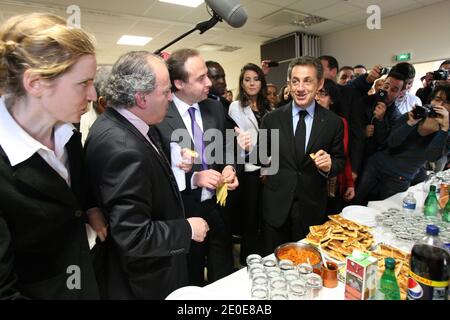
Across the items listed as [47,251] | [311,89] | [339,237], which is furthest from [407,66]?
[47,251]

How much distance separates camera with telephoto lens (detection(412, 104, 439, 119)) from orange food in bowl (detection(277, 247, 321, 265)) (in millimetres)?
1512

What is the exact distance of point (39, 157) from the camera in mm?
890

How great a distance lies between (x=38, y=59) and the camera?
2.74 ft

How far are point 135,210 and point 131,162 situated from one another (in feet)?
0.57

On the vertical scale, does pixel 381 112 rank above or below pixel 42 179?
above

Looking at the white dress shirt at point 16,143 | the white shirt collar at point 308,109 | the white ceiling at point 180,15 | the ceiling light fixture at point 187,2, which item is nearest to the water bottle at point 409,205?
the white shirt collar at point 308,109

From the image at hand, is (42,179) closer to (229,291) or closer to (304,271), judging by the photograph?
(229,291)

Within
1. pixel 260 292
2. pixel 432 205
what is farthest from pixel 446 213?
pixel 260 292

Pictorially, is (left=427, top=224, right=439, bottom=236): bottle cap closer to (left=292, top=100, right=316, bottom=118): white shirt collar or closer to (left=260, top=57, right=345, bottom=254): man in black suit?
(left=260, top=57, right=345, bottom=254): man in black suit

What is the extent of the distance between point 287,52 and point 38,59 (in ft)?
22.6

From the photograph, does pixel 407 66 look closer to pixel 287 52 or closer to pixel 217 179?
Result: pixel 217 179

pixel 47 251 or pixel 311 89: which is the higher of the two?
pixel 311 89

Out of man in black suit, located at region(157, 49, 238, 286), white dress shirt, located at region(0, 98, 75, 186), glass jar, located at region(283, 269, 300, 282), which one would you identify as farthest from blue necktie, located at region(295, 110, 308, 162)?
white dress shirt, located at region(0, 98, 75, 186)

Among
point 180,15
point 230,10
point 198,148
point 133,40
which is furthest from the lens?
point 133,40
